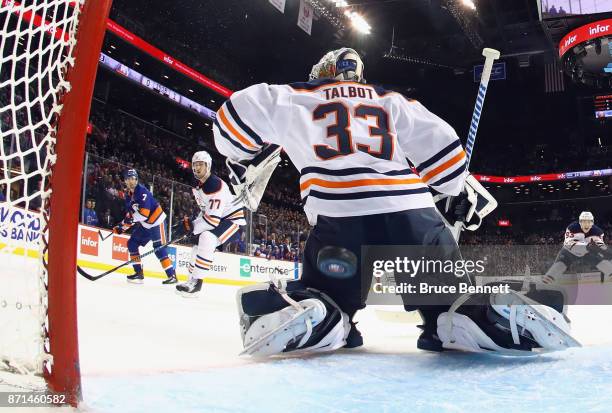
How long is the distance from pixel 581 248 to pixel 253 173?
4718mm

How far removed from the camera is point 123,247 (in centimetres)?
597

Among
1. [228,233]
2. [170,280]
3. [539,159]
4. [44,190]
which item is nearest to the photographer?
[44,190]

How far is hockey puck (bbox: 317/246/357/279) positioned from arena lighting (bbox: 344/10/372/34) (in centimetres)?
943

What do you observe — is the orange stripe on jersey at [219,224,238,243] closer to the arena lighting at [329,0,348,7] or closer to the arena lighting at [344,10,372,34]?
the arena lighting at [329,0,348,7]

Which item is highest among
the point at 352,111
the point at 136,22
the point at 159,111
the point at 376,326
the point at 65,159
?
the point at 136,22

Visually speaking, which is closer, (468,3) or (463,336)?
(463,336)

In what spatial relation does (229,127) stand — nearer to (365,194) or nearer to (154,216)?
(365,194)

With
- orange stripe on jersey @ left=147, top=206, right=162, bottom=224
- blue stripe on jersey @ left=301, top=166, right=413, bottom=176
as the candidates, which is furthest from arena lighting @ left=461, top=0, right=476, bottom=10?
blue stripe on jersey @ left=301, top=166, right=413, bottom=176

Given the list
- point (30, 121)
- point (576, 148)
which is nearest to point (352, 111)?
point (30, 121)

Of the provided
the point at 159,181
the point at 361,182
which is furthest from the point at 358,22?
the point at 361,182

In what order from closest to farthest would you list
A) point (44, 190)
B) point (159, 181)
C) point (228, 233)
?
point (44, 190), point (228, 233), point (159, 181)

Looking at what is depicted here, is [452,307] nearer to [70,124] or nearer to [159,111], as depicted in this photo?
[70,124]

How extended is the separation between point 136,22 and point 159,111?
2755mm

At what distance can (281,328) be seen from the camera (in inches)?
54.3
